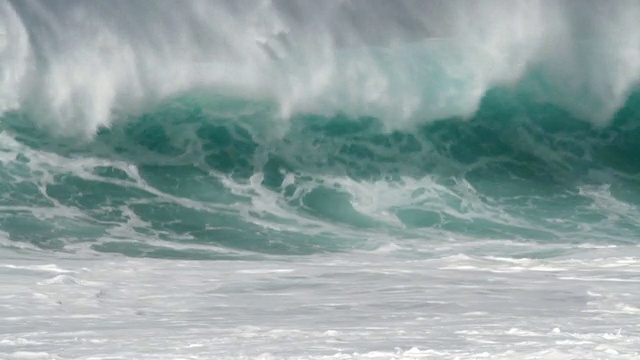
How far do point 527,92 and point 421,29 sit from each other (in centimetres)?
178

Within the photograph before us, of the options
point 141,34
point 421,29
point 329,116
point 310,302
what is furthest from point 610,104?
point 310,302

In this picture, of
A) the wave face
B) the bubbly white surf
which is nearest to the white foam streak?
the wave face

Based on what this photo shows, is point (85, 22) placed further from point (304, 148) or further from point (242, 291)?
point (242, 291)

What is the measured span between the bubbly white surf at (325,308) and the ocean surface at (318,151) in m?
0.07

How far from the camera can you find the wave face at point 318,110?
13.3 m

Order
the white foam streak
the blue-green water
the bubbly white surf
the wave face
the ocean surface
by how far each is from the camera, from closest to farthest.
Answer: the bubbly white surf, the ocean surface, the blue-green water, the wave face, the white foam streak

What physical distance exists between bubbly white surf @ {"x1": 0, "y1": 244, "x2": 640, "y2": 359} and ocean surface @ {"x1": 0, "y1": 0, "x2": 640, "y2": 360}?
7cm

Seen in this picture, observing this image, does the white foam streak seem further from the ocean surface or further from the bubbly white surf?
the bubbly white surf

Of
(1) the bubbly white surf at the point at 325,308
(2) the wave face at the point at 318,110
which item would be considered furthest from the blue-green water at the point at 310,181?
(1) the bubbly white surf at the point at 325,308

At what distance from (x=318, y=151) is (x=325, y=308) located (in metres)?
6.46

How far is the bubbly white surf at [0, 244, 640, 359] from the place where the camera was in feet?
21.3

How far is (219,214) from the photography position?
1283 cm

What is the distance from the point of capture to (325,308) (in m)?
7.99

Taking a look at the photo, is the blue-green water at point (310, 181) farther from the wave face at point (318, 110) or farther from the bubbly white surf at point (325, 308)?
the bubbly white surf at point (325, 308)
